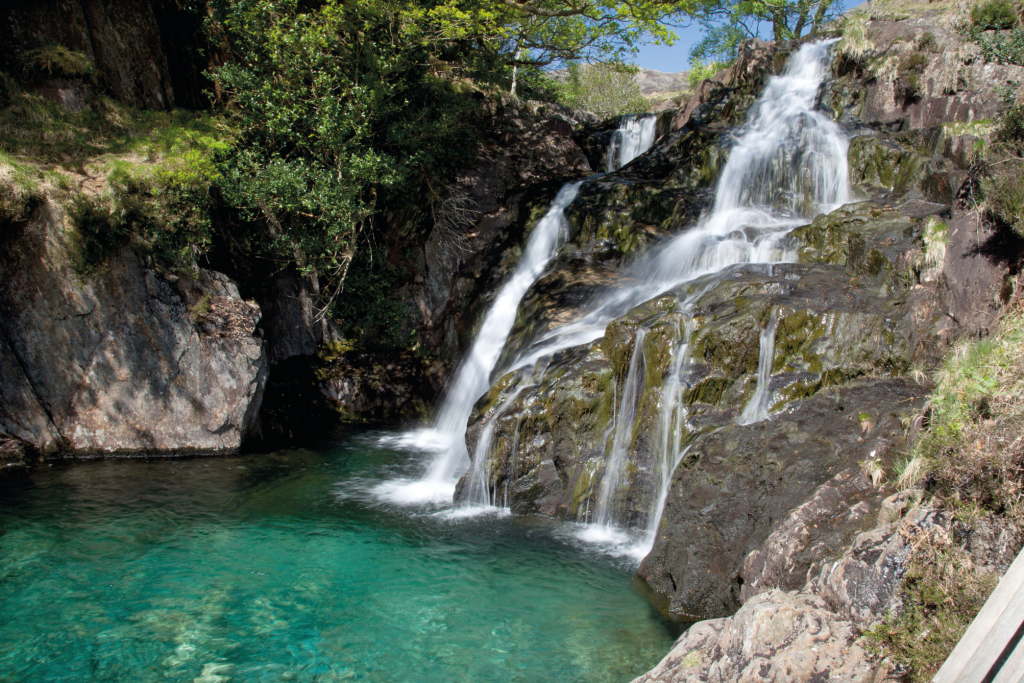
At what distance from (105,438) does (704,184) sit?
36.7 feet

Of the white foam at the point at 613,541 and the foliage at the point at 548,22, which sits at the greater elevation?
the foliage at the point at 548,22

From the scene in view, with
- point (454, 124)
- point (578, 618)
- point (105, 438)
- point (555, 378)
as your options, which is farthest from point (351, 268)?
point (578, 618)

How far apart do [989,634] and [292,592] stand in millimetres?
5433

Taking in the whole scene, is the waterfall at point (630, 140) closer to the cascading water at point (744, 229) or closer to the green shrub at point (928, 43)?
the cascading water at point (744, 229)

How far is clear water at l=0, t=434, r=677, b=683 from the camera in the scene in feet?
16.2

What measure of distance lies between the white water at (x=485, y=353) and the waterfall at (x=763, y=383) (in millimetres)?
A: 4259

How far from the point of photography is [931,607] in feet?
11.7

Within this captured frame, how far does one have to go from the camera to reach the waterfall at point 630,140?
607 inches

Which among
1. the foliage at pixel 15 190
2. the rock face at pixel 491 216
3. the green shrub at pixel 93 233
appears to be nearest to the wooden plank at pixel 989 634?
the rock face at pixel 491 216

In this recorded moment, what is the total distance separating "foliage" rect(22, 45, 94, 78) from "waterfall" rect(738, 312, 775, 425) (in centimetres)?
1200

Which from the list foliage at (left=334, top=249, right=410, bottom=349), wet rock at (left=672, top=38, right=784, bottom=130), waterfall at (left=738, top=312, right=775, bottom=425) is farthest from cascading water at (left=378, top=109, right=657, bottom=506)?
waterfall at (left=738, top=312, right=775, bottom=425)

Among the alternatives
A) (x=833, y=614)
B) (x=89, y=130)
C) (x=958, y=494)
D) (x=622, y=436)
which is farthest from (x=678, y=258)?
(x=89, y=130)

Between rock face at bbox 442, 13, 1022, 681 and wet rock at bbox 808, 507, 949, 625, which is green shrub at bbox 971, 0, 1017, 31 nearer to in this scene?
rock face at bbox 442, 13, 1022, 681

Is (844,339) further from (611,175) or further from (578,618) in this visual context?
(611,175)
